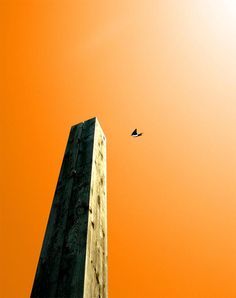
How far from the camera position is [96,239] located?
844mm

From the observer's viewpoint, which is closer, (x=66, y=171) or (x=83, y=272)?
(x=83, y=272)

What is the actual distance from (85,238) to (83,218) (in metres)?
0.08

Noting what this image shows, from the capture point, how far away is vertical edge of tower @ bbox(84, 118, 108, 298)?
0.72 meters

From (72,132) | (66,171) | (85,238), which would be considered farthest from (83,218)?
(72,132)

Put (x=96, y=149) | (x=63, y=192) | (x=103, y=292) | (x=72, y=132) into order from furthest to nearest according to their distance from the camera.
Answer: (x=72, y=132), (x=96, y=149), (x=63, y=192), (x=103, y=292)

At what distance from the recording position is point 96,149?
1.17 m

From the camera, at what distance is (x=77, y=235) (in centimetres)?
79

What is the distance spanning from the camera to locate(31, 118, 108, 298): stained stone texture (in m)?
0.69

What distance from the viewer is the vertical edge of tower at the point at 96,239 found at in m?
0.72

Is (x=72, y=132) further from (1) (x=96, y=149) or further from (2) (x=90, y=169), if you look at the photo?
(2) (x=90, y=169)

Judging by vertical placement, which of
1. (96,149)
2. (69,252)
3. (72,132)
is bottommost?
(69,252)

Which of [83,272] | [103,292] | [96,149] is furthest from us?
[96,149]

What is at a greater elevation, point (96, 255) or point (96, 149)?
point (96, 149)

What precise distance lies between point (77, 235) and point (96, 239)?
0.09 meters
